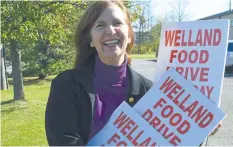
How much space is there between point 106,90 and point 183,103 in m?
0.40

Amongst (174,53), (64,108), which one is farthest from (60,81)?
(174,53)

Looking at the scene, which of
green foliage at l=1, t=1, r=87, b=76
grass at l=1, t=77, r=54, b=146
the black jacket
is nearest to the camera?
the black jacket

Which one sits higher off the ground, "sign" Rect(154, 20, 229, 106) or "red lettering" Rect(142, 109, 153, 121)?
"sign" Rect(154, 20, 229, 106)

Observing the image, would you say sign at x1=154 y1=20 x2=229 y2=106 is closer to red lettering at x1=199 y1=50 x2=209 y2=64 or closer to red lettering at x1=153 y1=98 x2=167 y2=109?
red lettering at x1=199 y1=50 x2=209 y2=64

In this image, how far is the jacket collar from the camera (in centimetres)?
177

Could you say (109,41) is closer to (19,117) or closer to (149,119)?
(149,119)

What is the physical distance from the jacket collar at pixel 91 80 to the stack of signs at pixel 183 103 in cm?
8

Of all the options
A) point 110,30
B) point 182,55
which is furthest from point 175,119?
point 110,30

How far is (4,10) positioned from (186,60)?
6222 mm

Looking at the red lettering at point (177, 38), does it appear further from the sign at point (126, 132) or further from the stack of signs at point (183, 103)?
the sign at point (126, 132)

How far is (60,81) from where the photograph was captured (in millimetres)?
1724

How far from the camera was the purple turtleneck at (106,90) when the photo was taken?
1764 millimetres

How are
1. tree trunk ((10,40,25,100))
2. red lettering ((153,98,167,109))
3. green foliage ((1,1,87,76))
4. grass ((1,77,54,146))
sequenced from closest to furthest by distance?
red lettering ((153,98,167,109)) < grass ((1,77,54,146)) < green foliage ((1,1,87,76)) < tree trunk ((10,40,25,100))

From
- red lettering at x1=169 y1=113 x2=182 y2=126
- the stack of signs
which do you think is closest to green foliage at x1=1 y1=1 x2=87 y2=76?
the stack of signs
